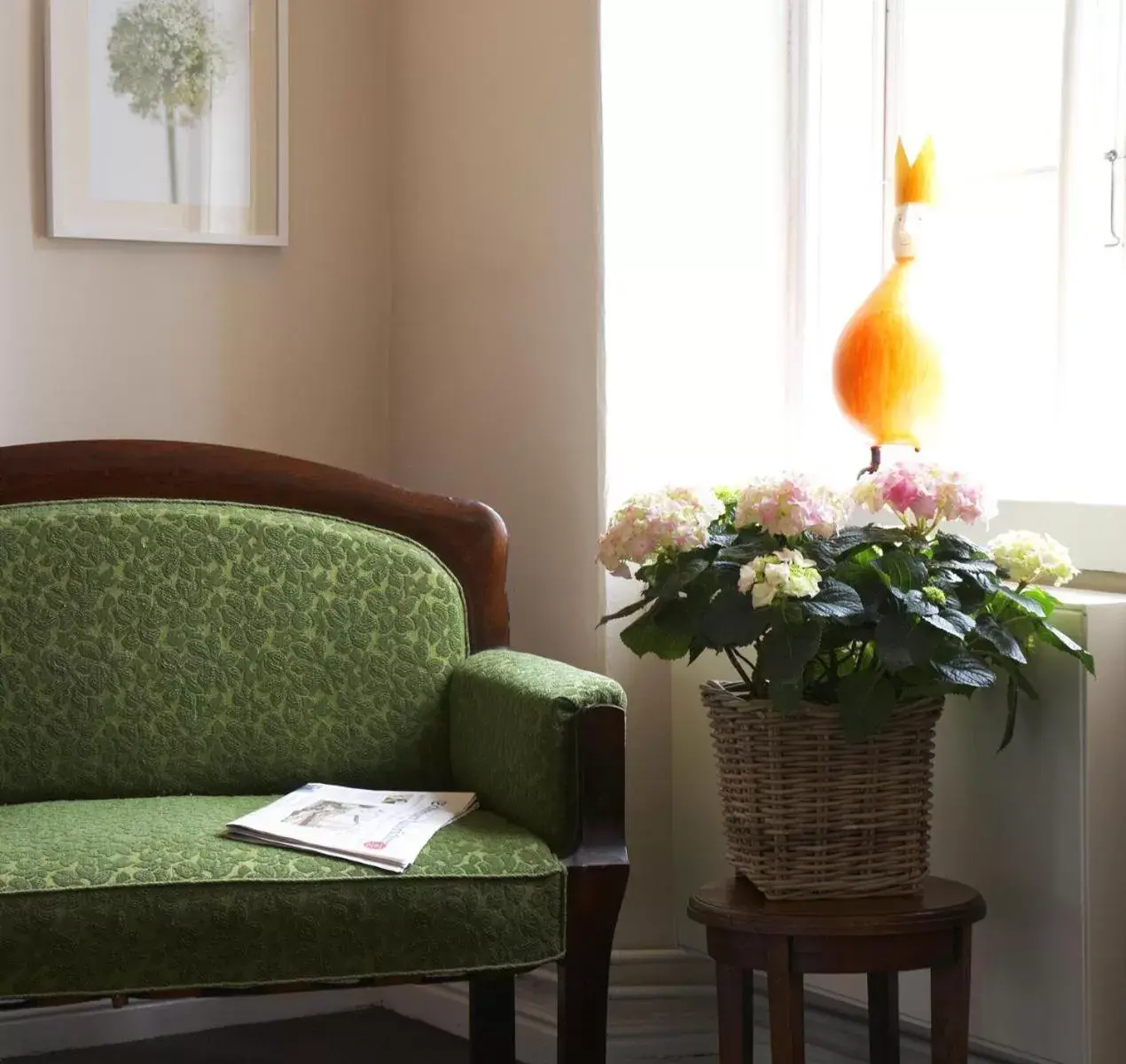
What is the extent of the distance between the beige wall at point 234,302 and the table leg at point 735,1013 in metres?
1.32

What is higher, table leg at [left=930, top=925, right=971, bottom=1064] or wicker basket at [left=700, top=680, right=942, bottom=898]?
wicker basket at [left=700, top=680, right=942, bottom=898]

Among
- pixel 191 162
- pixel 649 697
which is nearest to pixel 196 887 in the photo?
pixel 649 697

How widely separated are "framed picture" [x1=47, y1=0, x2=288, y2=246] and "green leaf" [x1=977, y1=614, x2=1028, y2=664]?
152cm

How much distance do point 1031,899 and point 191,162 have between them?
1773 millimetres

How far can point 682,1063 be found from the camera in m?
2.51

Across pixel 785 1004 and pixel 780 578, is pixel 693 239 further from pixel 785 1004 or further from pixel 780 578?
pixel 785 1004

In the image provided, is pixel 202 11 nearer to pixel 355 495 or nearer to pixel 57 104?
pixel 57 104

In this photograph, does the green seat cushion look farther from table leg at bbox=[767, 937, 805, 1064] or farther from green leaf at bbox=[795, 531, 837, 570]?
green leaf at bbox=[795, 531, 837, 570]

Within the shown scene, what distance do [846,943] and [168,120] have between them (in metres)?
1.74

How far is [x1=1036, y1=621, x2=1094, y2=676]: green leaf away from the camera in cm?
179

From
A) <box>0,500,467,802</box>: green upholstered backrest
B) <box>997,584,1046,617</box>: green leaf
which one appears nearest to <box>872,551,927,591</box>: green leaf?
<box>997,584,1046,617</box>: green leaf

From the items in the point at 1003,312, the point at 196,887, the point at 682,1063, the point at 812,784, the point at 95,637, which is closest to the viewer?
the point at 196,887

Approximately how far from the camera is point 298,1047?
104 inches

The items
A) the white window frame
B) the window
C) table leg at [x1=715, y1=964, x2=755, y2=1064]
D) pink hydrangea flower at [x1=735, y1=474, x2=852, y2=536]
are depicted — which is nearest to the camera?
pink hydrangea flower at [x1=735, y1=474, x2=852, y2=536]
